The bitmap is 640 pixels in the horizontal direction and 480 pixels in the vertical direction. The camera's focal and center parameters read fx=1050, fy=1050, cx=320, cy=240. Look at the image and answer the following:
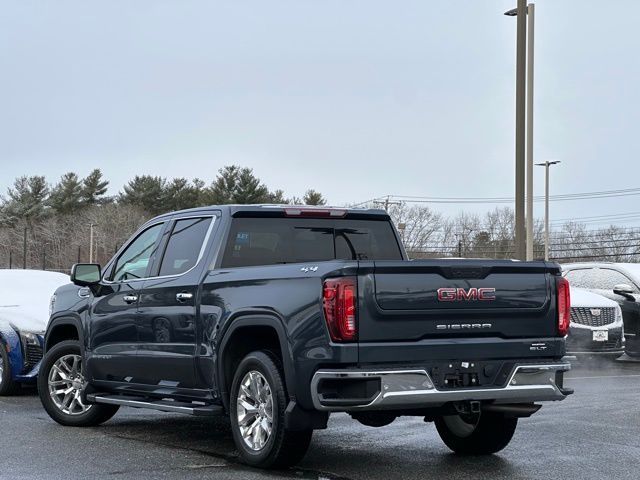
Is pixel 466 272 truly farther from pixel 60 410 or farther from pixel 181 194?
pixel 181 194

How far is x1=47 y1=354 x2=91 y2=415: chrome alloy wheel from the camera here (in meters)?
10.1

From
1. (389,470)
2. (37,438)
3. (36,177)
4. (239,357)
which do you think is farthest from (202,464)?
(36,177)

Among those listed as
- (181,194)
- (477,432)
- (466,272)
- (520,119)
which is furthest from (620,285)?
(181,194)

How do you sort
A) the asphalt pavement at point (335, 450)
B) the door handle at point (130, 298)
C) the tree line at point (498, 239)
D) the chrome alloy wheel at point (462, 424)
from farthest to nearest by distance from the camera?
the tree line at point (498, 239) → the door handle at point (130, 298) → the chrome alloy wheel at point (462, 424) → the asphalt pavement at point (335, 450)

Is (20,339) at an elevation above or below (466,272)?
below

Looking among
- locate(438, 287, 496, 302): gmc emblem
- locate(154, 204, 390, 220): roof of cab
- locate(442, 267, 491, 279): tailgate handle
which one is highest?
locate(154, 204, 390, 220): roof of cab

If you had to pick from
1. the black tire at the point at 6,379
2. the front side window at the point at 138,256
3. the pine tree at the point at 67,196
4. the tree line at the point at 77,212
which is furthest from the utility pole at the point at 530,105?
the pine tree at the point at 67,196

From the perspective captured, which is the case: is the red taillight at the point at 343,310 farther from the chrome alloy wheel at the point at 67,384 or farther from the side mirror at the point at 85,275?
the chrome alloy wheel at the point at 67,384

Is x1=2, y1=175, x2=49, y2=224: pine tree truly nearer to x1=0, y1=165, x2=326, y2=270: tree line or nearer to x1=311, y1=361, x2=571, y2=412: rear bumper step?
x1=0, y1=165, x2=326, y2=270: tree line

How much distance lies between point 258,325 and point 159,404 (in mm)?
1625

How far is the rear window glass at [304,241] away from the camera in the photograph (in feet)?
27.7

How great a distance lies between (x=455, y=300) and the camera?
7074 mm

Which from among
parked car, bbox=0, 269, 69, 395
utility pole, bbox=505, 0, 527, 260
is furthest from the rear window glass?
utility pole, bbox=505, 0, 527, 260

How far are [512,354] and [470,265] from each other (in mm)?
699
